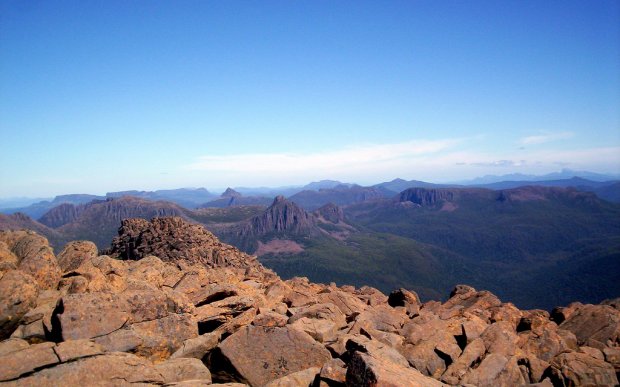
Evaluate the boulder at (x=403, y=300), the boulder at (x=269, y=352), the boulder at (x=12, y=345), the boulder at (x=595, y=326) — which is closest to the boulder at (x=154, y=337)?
the boulder at (x=269, y=352)

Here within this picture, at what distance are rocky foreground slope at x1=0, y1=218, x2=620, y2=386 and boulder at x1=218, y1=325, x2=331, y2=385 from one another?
6 cm

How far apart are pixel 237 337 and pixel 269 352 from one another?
206 cm

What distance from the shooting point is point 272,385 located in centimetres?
1773

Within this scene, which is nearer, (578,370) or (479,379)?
(479,379)

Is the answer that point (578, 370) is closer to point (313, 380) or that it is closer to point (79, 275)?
point (313, 380)

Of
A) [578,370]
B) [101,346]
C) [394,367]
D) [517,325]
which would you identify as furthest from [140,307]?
[517,325]

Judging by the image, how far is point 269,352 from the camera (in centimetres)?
2058

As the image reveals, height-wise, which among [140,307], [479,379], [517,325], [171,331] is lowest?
[517,325]

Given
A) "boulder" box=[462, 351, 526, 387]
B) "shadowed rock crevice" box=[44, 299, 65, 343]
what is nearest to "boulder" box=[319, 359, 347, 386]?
"boulder" box=[462, 351, 526, 387]

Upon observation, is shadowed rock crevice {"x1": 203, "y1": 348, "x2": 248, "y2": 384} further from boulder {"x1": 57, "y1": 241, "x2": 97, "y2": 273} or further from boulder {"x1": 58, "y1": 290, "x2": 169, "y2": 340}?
boulder {"x1": 57, "y1": 241, "x2": 97, "y2": 273}

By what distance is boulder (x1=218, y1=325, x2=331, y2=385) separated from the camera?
19.5 metres

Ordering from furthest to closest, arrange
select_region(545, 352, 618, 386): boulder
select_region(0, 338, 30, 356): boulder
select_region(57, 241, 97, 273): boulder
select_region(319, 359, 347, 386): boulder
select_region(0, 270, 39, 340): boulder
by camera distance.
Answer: select_region(57, 241, 97, 273): boulder
select_region(545, 352, 618, 386): boulder
select_region(0, 270, 39, 340): boulder
select_region(319, 359, 347, 386): boulder
select_region(0, 338, 30, 356): boulder

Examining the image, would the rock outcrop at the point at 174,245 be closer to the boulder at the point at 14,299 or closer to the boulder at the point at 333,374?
the boulder at the point at 14,299

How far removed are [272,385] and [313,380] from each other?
2.11m
